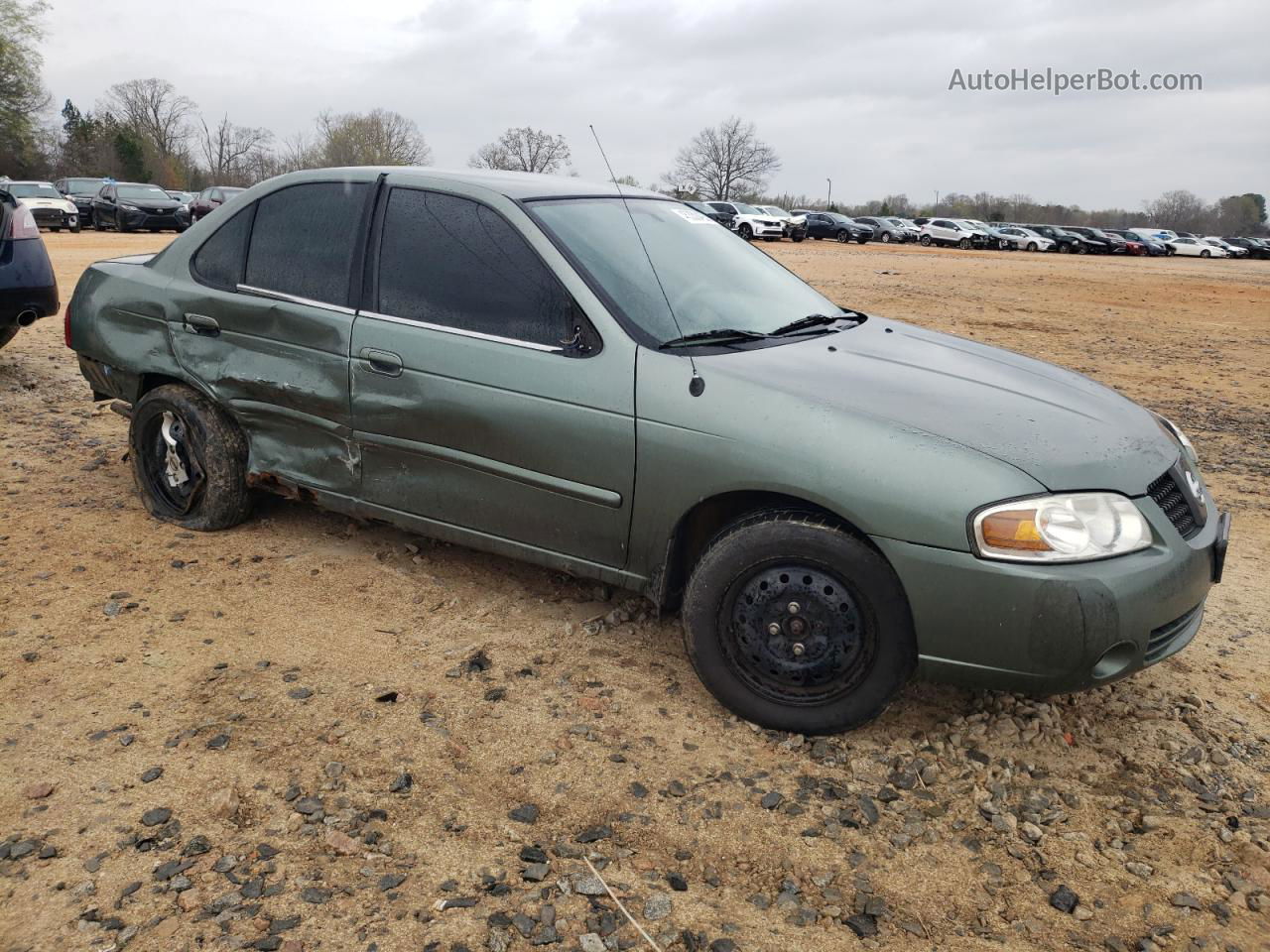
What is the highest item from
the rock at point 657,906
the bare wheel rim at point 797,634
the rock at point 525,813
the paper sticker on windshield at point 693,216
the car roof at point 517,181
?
the car roof at point 517,181

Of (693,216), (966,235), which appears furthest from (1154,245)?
(693,216)

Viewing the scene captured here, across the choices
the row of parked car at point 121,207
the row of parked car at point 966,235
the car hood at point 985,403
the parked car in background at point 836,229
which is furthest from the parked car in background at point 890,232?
the car hood at point 985,403

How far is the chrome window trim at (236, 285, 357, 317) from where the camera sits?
13.1 ft

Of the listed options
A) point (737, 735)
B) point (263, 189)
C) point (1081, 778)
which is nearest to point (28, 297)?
point (263, 189)

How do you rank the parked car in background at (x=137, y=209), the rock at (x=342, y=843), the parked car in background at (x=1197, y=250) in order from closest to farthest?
1. the rock at (x=342, y=843)
2. the parked car in background at (x=137, y=209)
3. the parked car in background at (x=1197, y=250)

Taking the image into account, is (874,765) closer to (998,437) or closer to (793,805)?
(793,805)

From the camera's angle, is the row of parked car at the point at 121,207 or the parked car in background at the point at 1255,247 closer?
the row of parked car at the point at 121,207

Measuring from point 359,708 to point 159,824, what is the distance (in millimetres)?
732

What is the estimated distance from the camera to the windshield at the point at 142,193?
29.3 meters

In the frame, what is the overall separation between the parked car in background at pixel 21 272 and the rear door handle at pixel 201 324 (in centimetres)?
315

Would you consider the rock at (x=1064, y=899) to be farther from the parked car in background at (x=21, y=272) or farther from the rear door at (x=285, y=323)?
the parked car in background at (x=21, y=272)

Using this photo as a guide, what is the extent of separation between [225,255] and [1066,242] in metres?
51.4

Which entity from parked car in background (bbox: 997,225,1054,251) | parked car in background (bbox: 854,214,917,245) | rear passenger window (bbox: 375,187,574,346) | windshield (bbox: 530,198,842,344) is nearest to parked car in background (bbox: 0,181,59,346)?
rear passenger window (bbox: 375,187,574,346)

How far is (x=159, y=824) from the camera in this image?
273 centimetres
